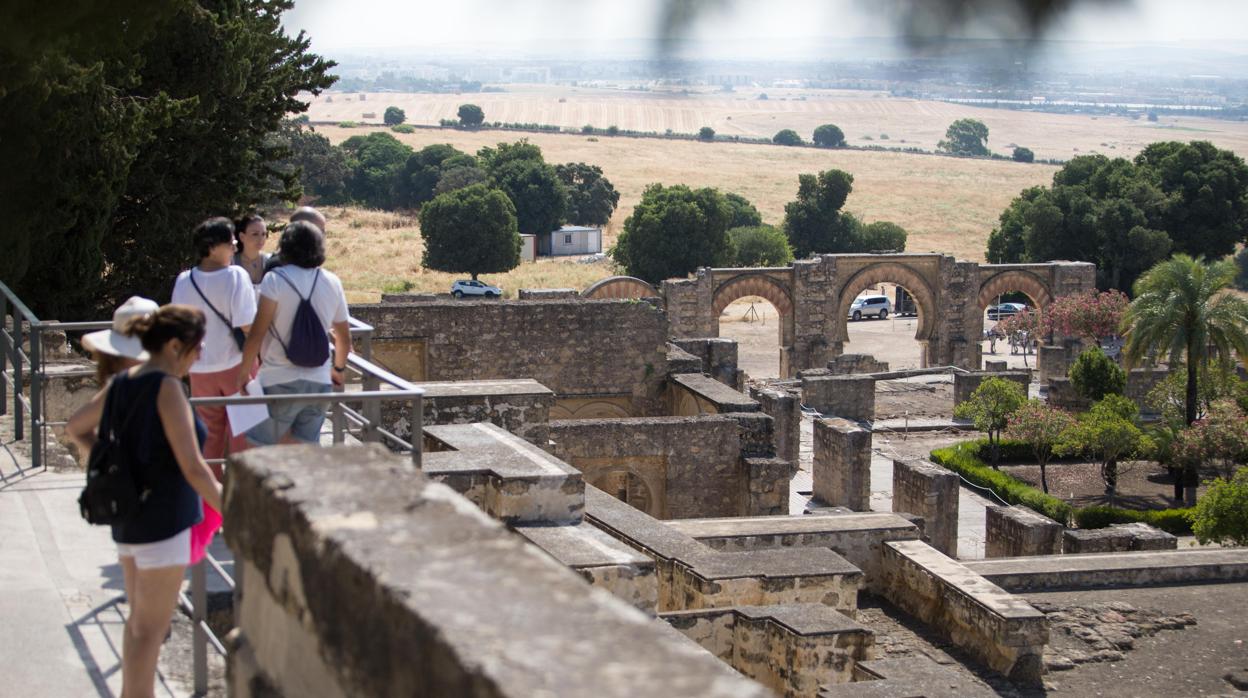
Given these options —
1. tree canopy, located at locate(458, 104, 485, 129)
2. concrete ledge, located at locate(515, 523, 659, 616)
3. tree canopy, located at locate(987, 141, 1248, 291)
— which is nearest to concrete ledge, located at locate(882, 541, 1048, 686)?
concrete ledge, located at locate(515, 523, 659, 616)

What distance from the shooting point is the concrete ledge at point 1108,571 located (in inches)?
554

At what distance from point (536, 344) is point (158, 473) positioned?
1356 cm

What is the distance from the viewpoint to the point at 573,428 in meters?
16.2

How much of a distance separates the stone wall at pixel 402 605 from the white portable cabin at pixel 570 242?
6051 cm

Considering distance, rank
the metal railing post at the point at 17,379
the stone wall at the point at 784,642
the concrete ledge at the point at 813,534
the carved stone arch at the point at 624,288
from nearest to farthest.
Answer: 1. the metal railing post at the point at 17,379
2. the stone wall at the point at 784,642
3. the concrete ledge at the point at 813,534
4. the carved stone arch at the point at 624,288

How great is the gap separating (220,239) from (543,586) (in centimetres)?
441

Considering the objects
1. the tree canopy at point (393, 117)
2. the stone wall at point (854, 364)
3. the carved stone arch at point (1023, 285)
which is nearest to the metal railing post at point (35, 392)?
the stone wall at point (854, 364)

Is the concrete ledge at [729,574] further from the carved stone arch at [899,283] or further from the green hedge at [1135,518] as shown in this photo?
the carved stone arch at [899,283]

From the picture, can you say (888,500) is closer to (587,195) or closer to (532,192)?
(532,192)

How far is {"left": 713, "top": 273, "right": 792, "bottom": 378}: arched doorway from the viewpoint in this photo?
3981cm

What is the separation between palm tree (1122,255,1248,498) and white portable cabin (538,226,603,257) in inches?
1512

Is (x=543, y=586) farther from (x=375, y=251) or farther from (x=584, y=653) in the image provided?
(x=375, y=251)

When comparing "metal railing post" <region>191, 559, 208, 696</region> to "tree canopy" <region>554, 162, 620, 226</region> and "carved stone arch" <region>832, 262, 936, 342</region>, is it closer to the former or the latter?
"carved stone arch" <region>832, 262, 936, 342</region>

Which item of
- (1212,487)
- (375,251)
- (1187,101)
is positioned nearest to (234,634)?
(1187,101)
